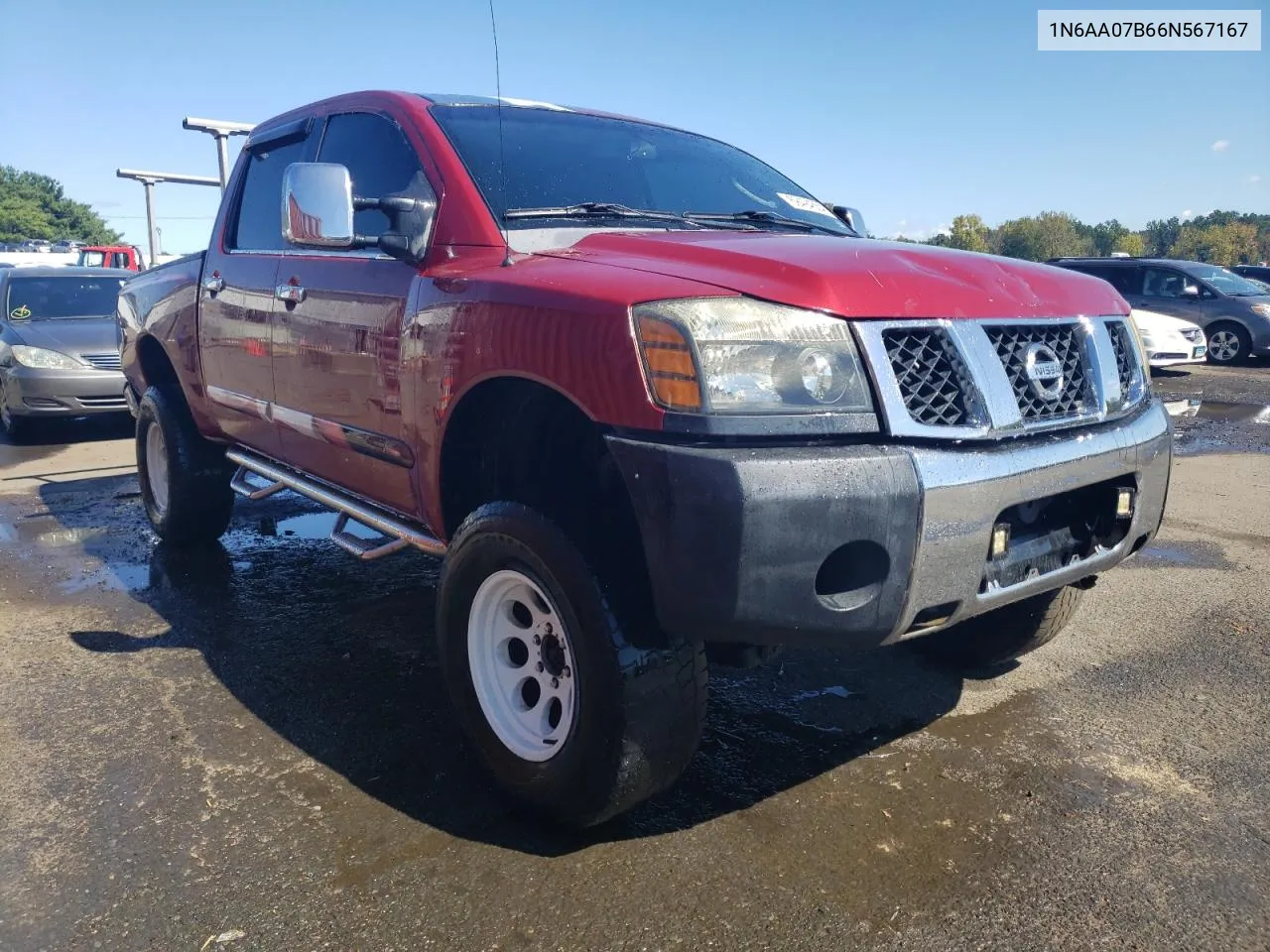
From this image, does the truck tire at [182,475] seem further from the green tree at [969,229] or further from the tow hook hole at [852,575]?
the green tree at [969,229]

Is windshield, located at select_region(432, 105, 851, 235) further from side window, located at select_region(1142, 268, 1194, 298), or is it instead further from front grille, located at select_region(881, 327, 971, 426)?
side window, located at select_region(1142, 268, 1194, 298)

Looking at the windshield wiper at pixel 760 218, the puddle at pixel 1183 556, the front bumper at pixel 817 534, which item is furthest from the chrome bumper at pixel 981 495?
the puddle at pixel 1183 556

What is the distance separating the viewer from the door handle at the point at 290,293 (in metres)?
3.58

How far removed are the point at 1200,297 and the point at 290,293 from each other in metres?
15.9

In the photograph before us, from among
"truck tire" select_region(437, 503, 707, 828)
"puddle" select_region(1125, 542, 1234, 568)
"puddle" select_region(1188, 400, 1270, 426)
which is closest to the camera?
"truck tire" select_region(437, 503, 707, 828)

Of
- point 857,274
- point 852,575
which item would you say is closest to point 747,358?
point 857,274

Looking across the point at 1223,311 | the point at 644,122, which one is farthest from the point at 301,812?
the point at 1223,311

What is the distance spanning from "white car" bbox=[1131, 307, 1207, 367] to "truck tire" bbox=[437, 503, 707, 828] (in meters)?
12.8

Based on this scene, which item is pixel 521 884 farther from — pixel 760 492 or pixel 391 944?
pixel 760 492

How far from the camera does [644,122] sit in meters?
3.91

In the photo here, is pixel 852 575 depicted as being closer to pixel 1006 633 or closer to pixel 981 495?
pixel 981 495

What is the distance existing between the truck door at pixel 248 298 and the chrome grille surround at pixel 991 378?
2586 millimetres

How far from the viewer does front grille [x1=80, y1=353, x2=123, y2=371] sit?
29.6ft

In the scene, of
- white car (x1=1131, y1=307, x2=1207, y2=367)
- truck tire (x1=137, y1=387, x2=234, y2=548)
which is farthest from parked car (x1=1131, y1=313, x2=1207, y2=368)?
truck tire (x1=137, y1=387, x2=234, y2=548)
